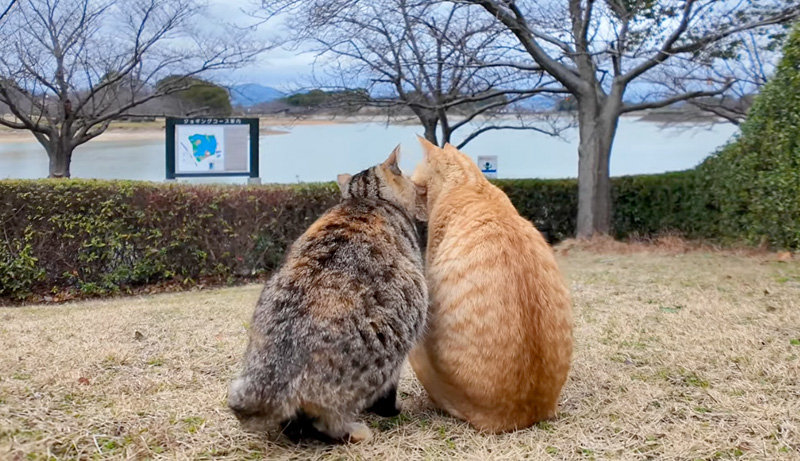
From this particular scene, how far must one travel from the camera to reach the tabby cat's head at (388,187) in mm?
3336

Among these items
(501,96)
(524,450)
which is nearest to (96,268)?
(524,450)

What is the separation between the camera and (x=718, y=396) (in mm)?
3428

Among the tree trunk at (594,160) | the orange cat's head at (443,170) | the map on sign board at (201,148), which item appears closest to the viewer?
the orange cat's head at (443,170)

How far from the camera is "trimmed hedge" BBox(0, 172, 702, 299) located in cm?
878

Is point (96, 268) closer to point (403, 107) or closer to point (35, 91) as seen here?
point (35, 91)

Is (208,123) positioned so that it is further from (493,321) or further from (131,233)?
(493,321)

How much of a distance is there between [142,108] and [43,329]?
10731 mm

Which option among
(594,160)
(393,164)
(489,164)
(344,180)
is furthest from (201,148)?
(393,164)

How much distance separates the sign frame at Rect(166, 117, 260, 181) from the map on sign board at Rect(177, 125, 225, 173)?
0.31 feet

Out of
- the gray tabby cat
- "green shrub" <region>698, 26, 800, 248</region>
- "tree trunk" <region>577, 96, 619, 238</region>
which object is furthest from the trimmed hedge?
the gray tabby cat

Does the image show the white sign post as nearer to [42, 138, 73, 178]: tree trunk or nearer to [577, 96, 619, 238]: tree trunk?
[577, 96, 619, 238]: tree trunk

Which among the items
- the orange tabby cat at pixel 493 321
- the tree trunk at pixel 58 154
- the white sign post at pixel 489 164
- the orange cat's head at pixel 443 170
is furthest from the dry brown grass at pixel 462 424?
the tree trunk at pixel 58 154

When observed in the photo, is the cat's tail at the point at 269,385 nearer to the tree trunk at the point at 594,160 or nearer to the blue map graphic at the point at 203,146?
the blue map graphic at the point at 203,146

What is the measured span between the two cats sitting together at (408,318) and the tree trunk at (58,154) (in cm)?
1202
